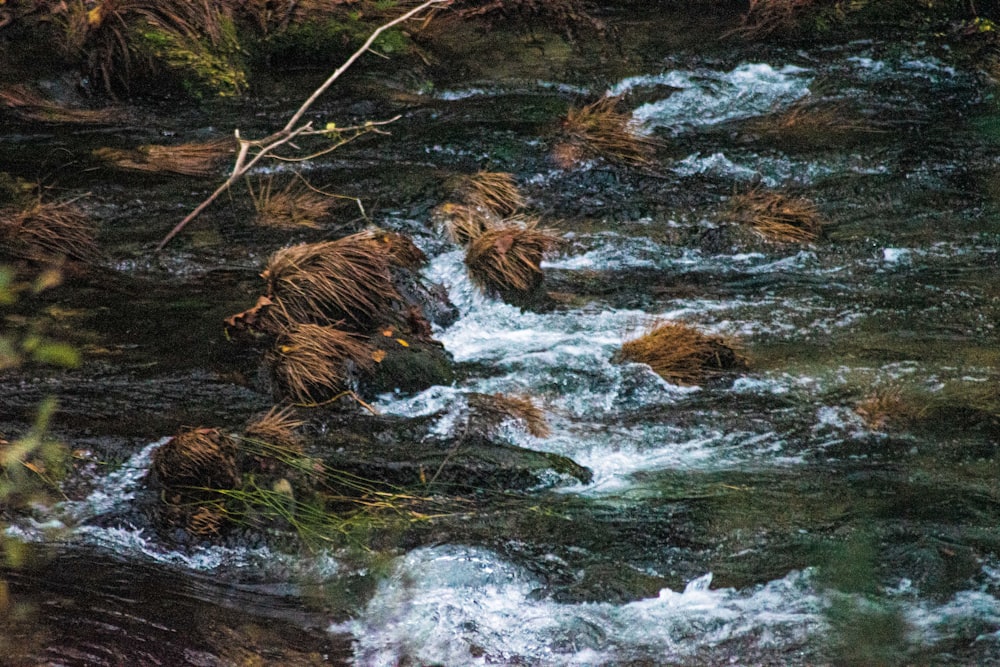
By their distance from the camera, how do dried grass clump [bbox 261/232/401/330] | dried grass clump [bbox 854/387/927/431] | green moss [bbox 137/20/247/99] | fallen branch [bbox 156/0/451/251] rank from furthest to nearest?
1. green moss [bbox 137/20/247/99]
2. dried grass clump [bbox 261/232/401/330]
3. fallen branch [bbox 156/0/451/251]
4. dried grass clump [bbox 854/387/927/431]

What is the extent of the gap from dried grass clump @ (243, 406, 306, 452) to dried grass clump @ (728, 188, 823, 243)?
4.56 metres

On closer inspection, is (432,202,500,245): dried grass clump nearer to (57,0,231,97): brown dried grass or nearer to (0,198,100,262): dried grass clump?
(0,198,100,262): dried grass clump

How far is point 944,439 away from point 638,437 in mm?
1840

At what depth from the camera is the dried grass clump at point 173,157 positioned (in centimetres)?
869

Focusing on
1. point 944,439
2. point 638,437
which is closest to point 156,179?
point 638,437

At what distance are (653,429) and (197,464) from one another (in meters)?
2.75

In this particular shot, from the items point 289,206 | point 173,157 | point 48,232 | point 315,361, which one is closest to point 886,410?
point 315,361

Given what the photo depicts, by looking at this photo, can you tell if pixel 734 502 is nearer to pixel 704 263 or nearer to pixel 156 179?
pixel 704 263

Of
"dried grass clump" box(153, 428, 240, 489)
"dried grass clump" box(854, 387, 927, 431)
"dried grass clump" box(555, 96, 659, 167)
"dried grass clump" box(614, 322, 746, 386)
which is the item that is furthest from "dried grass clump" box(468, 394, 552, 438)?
"dried grass clump" box(555, 96, 659, 167)

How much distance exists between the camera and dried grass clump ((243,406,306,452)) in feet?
18.2

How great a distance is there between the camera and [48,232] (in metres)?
7.30

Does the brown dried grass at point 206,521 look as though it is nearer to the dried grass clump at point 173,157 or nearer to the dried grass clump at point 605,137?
the dried grass clump at point 173,157

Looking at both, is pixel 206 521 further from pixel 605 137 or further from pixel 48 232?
pixel 605 137

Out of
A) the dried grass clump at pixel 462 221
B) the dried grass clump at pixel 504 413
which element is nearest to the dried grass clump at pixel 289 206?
the dried grass clump at pixel 462 221
